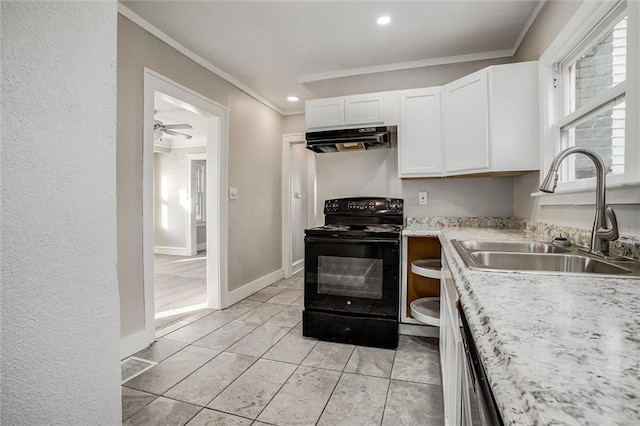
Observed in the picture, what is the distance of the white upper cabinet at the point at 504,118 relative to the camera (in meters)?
2.13

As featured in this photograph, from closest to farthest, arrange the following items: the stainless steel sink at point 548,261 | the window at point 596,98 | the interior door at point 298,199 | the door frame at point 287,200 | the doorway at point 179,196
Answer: the stainless steel sink at point 548,261
the window at point 596,98
the door frame at point 287,200
the interior door at point 298,199
the doorway at point 179,196

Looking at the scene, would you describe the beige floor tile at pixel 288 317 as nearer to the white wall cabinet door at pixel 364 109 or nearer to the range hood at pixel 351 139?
the range hood at pixel 351 139

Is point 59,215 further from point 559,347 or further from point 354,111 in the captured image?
point 354,111

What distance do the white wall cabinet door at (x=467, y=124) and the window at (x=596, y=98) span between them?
1.46ft

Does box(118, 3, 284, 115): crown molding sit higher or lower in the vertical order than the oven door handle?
higher

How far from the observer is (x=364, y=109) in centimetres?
283

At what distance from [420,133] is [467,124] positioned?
39 cm

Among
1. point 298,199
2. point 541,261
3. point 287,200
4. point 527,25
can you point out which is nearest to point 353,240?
point 541,261

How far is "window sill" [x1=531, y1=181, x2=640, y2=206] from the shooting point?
1.10 meters

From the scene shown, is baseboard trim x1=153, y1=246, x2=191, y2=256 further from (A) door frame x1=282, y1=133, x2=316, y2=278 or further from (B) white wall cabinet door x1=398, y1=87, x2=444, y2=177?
(B) white wall cabinet door x1=398, y1=87, x2=444, y2=177

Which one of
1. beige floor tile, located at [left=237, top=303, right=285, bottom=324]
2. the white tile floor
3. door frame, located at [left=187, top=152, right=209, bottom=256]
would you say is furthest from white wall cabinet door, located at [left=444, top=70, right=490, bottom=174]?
door frame, located at [left=187, top=152, right=209, bottom=256]

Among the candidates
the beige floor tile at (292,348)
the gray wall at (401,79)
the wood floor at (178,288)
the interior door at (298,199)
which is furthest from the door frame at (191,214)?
the beige floor tile at (292,348)

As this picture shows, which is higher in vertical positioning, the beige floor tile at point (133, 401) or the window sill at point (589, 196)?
the window sill at point (589, 196)

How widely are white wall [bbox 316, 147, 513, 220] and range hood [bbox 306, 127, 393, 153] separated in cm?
17
